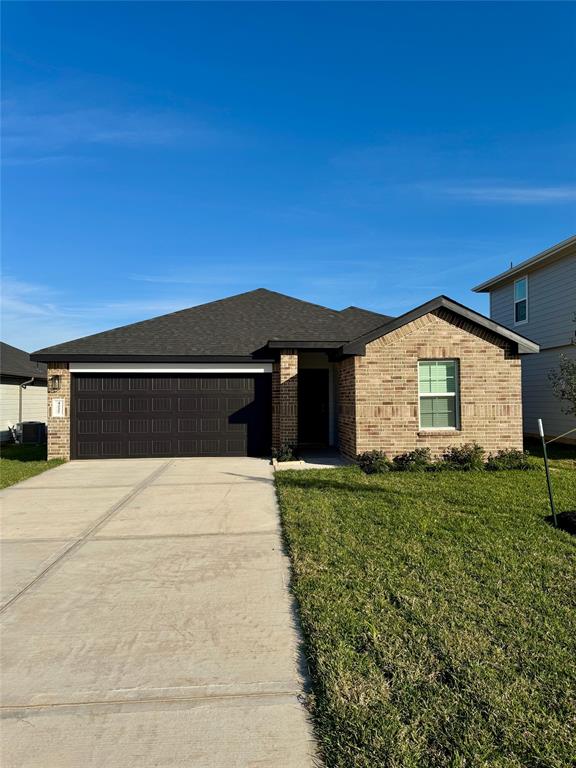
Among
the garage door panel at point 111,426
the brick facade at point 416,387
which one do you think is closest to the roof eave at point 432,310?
the brick facade at point 416,387

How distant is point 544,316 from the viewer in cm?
1575

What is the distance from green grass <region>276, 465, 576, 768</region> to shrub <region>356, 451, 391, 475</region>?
318cm

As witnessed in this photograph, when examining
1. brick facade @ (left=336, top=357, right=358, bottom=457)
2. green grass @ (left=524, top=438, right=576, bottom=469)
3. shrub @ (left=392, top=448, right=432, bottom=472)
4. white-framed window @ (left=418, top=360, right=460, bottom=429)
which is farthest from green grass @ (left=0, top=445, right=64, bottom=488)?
green grass @ (left=524, top=438, right=576, bottom=469)

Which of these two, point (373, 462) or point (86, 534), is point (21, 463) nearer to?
→ point (86, 534)

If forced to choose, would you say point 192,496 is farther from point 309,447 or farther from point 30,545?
point 309,447

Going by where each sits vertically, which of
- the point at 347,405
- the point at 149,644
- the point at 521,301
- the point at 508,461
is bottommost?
the point at 149,644

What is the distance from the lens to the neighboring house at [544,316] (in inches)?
567

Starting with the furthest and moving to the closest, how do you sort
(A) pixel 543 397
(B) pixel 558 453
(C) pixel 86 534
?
(A) pixel 543 397 < (B) pixel 558 453 < (C) pixel 86 534

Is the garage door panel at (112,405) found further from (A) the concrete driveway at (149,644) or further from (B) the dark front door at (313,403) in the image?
(A) the concrete driveway at (149,644)

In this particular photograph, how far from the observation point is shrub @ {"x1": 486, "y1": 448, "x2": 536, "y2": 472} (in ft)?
33.2

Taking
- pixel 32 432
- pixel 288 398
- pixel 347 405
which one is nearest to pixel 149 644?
pixel 347 405

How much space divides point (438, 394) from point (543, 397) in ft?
24.1

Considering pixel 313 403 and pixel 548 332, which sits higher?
pixel 548 332

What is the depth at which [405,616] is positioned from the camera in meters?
3.56
